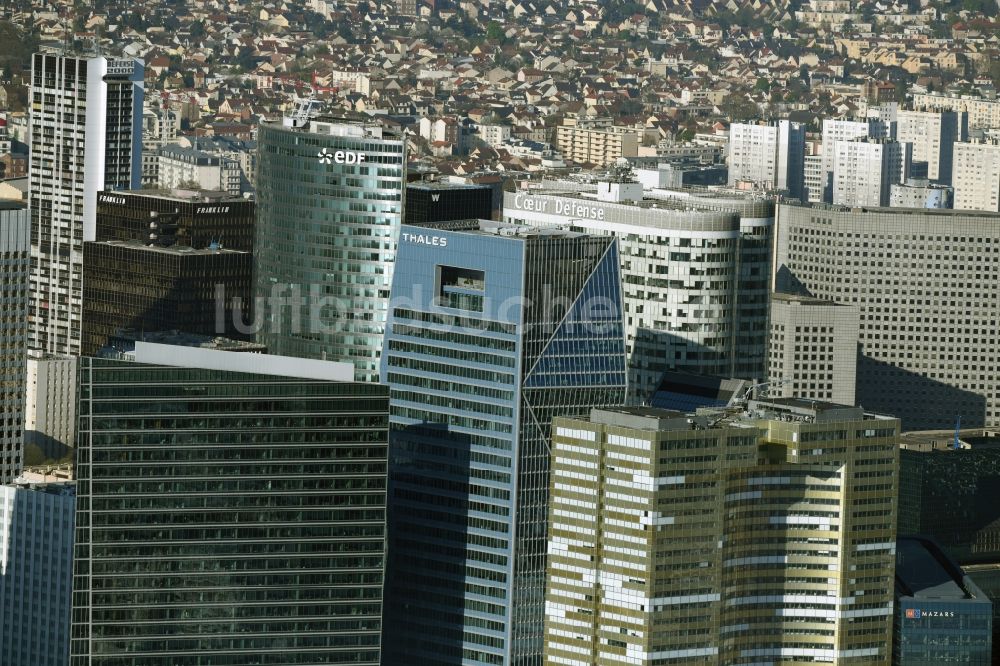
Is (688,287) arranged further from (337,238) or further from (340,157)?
(340,157)

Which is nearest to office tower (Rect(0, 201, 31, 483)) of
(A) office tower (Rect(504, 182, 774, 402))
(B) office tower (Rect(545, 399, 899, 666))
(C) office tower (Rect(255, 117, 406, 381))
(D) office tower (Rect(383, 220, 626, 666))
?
(C) office tower (Rect(255, 117, 406, 381))

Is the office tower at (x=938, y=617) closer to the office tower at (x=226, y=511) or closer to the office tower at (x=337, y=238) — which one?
the office tower at (x=226, y=511)

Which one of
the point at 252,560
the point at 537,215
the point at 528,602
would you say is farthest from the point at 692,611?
the point at 537,215

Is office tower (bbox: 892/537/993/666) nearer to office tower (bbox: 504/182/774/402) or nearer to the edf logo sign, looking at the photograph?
office tower (bbox: 504/182/774/402)

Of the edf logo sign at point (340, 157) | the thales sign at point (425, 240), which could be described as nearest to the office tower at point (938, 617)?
the thales sign at point (425, 240)

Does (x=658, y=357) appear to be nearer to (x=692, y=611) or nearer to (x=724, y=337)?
(x=724, y=337)

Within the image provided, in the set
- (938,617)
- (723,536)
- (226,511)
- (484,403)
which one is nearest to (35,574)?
(226,511)
